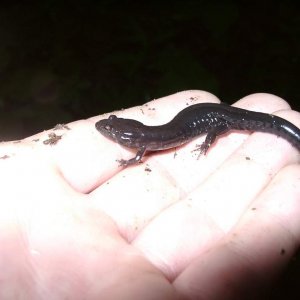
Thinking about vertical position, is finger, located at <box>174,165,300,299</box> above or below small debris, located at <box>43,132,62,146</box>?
below

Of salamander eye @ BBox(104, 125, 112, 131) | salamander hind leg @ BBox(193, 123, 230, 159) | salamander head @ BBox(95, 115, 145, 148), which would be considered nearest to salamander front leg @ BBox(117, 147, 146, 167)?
salamander head @ BBox(95, 115, 145, 148)

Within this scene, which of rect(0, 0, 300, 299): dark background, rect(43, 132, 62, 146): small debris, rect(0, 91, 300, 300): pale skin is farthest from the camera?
rect(0, 0, 300, 299): dark background

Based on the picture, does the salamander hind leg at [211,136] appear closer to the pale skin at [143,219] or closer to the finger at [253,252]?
the pale skin at [143,219]

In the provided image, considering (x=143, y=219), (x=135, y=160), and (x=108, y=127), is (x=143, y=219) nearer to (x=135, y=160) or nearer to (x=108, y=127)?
(x=135, y=160)

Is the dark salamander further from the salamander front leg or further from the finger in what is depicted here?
the finger

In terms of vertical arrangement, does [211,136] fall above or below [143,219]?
above

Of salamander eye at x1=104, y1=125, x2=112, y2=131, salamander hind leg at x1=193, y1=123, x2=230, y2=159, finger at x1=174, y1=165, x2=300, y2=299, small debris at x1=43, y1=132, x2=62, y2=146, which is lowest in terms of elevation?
finger at x1=174, y1=165, x2=300, y2=299

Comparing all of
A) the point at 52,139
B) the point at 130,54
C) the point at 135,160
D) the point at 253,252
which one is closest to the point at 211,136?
the point at 135,160
